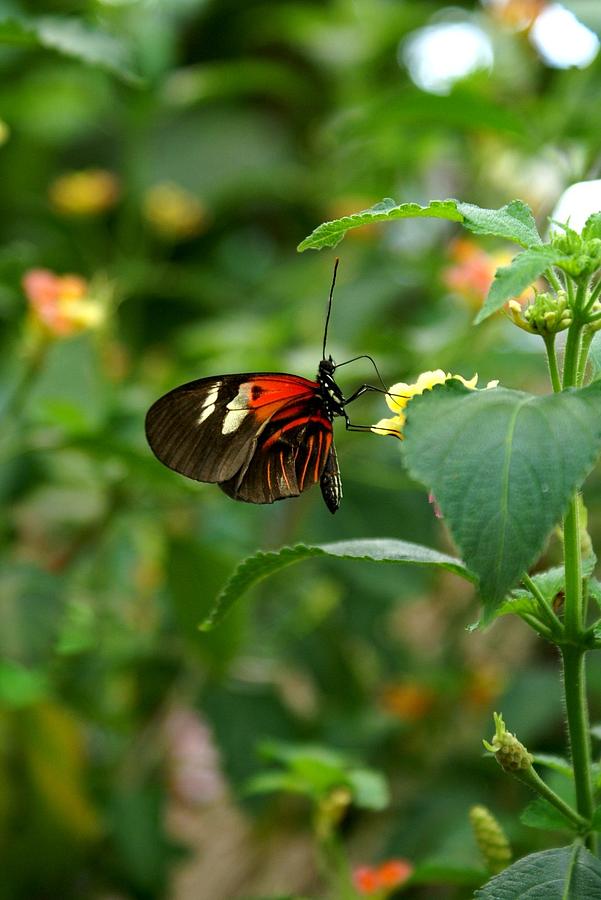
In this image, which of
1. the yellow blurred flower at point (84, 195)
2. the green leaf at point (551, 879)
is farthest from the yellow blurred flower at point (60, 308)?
the green leaf at point (551, 879)

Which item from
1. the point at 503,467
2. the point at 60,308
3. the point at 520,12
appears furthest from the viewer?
the point at 520,12

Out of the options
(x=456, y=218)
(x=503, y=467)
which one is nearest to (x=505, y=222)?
(x=456, y=218)

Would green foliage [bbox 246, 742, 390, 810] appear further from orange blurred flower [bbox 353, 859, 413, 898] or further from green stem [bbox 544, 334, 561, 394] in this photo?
green stem [bbox 544, 334, 561, 394]

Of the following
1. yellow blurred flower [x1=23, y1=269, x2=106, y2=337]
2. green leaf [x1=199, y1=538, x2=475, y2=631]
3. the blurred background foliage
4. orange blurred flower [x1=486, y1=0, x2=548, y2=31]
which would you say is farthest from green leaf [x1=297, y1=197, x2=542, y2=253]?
orange blurred flower [x1=486, y1=0, x2=548, y2=31]

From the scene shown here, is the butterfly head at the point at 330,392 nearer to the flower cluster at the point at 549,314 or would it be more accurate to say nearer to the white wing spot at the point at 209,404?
the white wing spot at the point at 209,404

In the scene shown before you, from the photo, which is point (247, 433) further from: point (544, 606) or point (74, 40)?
point (74, 40)

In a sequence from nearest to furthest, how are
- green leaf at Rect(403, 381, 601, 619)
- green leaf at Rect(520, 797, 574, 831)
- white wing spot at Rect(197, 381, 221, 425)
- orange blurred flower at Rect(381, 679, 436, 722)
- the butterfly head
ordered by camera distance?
green leaf at Rect(403, 381, 601, 619) < green leaf at Rect(520, 797, 574, 831) < white wing spot at Rect(197, 381, 221, 425) < the butterfly head < orange blurred flower at Rect(381, 679, 436, 722)

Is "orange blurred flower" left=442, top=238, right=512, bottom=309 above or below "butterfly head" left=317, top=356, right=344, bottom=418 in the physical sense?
above
